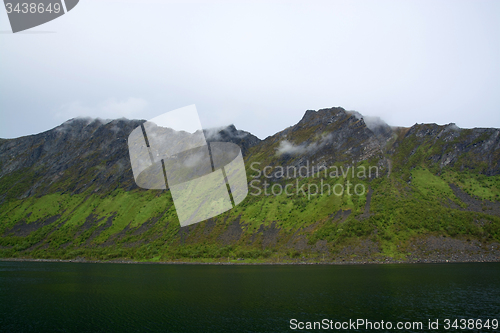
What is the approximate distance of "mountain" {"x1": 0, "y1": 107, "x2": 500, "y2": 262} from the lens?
95.2m

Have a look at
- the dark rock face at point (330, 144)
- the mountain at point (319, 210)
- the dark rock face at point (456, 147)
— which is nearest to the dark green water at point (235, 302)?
the mountain at point (319, 210)

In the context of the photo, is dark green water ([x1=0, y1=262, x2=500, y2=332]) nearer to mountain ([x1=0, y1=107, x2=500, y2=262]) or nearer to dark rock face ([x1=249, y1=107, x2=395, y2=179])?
mountain ([x1=0, y1=107, x2=500, y2=262])

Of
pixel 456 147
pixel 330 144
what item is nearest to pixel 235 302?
pixel 330 144

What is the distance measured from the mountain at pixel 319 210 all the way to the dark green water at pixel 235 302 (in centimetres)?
3718

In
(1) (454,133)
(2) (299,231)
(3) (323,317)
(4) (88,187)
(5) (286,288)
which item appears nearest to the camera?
(3) (323,317)

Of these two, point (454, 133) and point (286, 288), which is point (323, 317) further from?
point (454, 133)

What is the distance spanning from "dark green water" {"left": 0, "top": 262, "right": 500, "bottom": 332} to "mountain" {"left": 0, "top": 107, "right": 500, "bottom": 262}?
37.2 meters

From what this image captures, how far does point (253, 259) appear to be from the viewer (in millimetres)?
102812

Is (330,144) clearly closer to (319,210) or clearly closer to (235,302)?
(319,210)

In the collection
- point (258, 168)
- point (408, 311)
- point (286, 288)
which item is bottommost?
point (258, 168)

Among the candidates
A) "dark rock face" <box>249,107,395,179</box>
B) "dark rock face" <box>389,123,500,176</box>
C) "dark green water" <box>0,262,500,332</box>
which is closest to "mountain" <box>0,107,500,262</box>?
"dark rock face" <box>389,123,500,176</box>

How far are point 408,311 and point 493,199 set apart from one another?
112 m

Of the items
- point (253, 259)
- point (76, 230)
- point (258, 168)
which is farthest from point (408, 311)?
point (76, 230)

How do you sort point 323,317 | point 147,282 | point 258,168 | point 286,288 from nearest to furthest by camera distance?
point 323,317 → point 286,288 → point 147,282 → point 258,168
